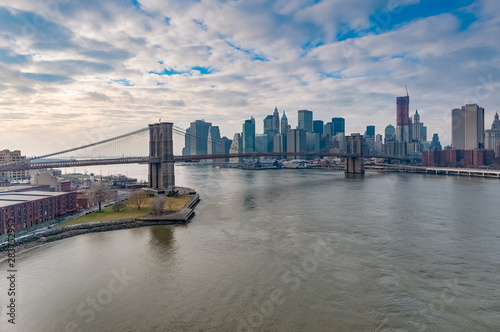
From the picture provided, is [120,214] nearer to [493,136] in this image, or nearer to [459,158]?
[459,158]

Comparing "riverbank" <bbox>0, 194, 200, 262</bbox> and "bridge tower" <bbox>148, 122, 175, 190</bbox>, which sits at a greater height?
"bridge tower" <bbox>148, 122, 175, 190</bbox>

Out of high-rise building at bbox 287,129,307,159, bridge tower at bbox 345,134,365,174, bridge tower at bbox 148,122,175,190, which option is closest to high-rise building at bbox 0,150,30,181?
bridge tower at bbox 148,122,175,190

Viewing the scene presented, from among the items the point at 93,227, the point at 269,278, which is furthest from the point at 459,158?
the point at 93,227

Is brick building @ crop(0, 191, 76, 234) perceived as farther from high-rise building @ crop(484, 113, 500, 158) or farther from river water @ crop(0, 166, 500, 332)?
high-rise building @ crop(484, 113, 500, 158)

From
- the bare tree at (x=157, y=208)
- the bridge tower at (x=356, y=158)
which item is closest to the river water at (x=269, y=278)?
the bare tree at (x=157, y=208)

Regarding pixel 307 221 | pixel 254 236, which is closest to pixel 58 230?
pixel 254 236

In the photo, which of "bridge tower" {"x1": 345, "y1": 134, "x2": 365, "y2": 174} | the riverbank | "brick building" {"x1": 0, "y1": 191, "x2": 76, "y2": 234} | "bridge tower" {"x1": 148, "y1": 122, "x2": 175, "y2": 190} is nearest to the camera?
the riverbank
